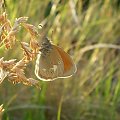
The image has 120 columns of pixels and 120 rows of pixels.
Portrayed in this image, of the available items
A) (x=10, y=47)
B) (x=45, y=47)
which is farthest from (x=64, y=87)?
(x=10, y=47)

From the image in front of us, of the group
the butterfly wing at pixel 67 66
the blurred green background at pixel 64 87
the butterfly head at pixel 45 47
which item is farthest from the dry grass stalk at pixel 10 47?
the blurred green background at pixel 64 87

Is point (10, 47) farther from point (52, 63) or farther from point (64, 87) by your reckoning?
point (64, 87)

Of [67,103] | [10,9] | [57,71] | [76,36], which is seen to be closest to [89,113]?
[67,103]

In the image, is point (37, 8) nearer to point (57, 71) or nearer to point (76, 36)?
point (76, 36)

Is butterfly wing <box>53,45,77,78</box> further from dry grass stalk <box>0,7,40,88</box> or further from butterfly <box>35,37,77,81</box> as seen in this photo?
dry grass stalk <box>0,7,40,88</box>

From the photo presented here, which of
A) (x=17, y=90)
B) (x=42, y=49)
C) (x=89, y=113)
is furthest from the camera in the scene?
(x=89, y=113)

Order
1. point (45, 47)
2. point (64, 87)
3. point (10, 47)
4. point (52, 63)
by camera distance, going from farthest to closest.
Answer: point (64, 87), point (52, 63), point (45, 47), point (10, 47)

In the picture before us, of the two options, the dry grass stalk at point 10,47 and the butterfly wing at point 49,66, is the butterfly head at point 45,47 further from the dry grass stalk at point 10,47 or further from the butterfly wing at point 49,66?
the dry grass stalk at point 10,47
